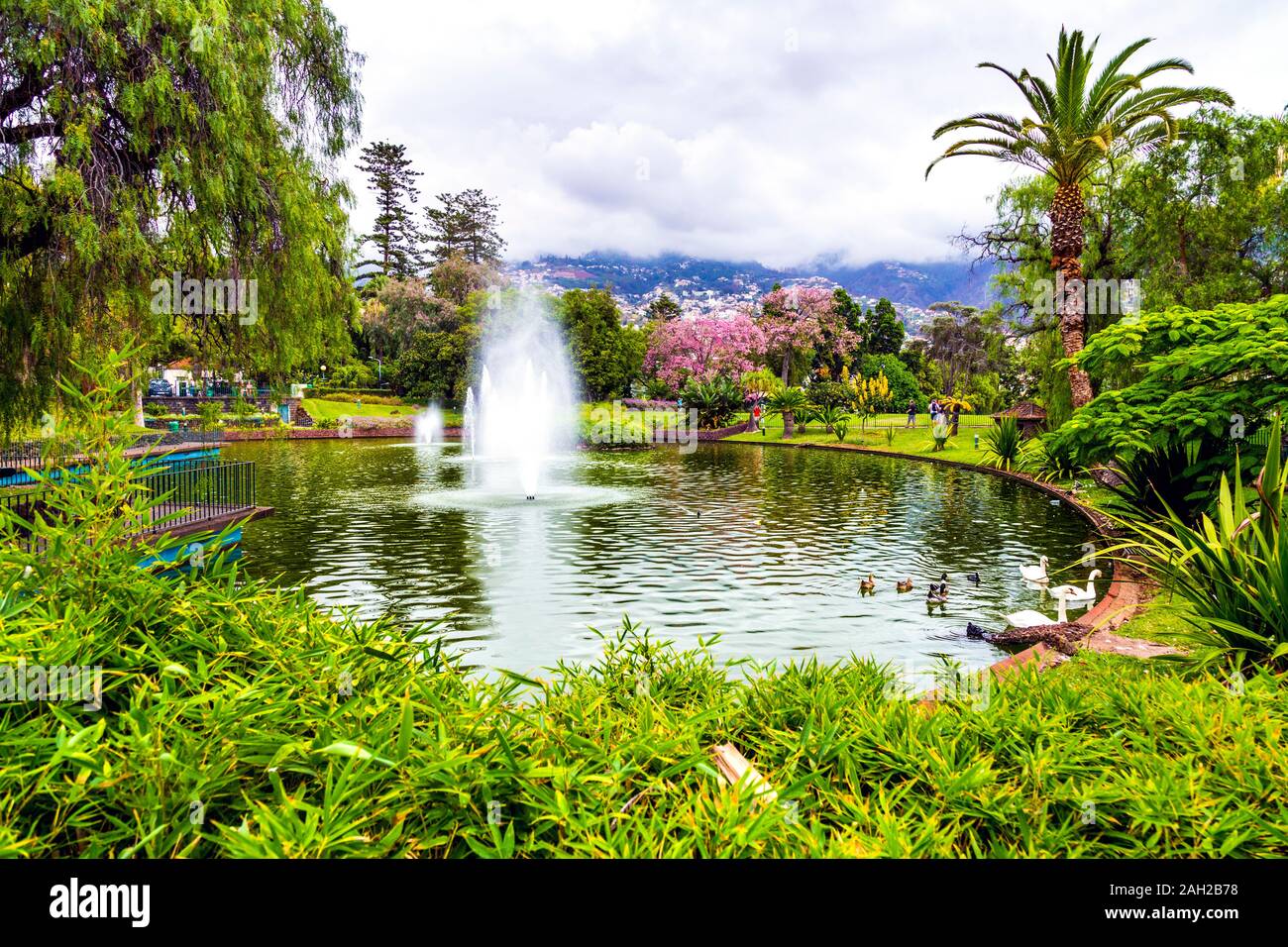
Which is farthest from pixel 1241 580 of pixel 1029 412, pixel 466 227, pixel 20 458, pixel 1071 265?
pixel 466 227

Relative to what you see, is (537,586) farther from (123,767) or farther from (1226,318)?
(1226,318)

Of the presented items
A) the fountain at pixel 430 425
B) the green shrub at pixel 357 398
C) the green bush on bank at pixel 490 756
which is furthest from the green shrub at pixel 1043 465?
the green shrub at pixel 357 398

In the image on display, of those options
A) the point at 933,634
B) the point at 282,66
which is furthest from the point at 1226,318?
the point at 282,66

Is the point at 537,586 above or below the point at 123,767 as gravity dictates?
below

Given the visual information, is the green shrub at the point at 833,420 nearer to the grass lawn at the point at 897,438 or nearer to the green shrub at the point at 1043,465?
the grass lawn at the point at 897,438

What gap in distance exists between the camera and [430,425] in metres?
58.8

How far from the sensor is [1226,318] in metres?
12.3

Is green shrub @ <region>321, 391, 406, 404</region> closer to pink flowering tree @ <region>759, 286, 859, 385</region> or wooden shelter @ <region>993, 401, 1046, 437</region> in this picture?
pink flowering tree @ <region>759, 286, 859, 385</region>

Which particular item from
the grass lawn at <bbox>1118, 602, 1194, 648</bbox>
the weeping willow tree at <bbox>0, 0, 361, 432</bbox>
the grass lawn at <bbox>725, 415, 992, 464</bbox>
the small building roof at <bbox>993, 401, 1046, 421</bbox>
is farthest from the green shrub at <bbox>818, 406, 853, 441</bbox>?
the grass lawn at <bbox>1118, 602, 1194, 648</bbox>

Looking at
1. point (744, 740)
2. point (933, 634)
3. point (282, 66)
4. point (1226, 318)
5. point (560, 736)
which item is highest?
point (282, 66)

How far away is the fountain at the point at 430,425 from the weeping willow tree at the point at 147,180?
35.1 meters
